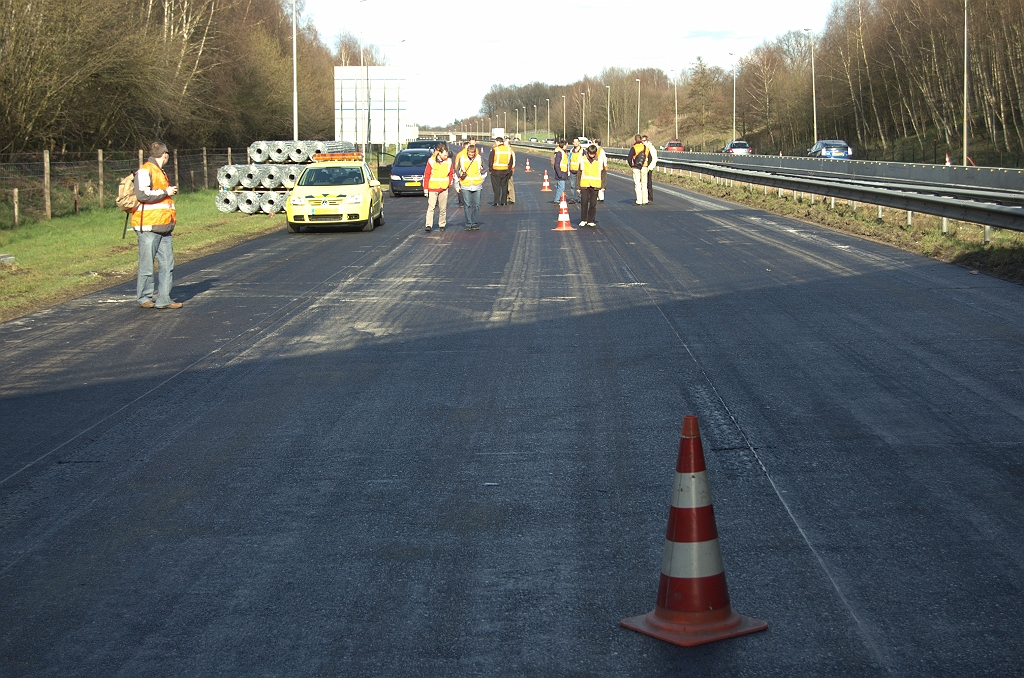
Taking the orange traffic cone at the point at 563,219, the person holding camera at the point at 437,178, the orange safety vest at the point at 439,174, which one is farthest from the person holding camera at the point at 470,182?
the orange traffic cone at the point at 563,219

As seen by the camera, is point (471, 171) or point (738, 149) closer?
point (471, 171)

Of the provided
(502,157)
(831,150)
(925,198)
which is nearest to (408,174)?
(502,157)

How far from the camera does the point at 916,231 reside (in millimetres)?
20578

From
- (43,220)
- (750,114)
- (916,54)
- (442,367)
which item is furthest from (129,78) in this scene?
(750,114)

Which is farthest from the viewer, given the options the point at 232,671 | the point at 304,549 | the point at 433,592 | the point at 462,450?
the point at 462,450

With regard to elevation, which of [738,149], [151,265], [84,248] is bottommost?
[151,265]

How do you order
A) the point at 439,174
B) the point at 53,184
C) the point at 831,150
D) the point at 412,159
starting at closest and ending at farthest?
the point at 439,174 → the point at 53,184 → the point at 412,159 → the point at 831,150

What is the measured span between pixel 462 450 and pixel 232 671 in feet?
9.87

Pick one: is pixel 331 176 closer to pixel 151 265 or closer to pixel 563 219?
pixel 563 219

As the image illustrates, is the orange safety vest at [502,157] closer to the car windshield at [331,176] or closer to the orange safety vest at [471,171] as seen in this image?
the orange safety vest at [471,171]

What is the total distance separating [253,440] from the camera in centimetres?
719

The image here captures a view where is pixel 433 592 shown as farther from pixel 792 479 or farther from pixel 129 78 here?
pixel 129 78

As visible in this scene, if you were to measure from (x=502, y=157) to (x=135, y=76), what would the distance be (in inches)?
501

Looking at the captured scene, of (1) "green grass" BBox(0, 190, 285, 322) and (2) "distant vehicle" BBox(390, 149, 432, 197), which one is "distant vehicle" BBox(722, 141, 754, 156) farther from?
(1) "green grass" BBox(0, 190, 285, 322)
